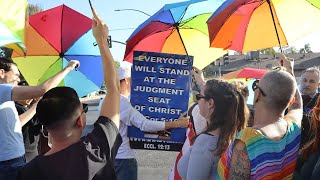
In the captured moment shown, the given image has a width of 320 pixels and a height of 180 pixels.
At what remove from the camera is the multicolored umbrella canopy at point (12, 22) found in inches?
92.7

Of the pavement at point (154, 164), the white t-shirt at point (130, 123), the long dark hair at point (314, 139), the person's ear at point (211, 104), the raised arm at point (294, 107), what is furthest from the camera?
the pavement at point (154, 164)

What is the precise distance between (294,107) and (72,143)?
1.71 meters

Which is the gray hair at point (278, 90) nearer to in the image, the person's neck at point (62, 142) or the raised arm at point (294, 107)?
the raised arm at point (294, 107)

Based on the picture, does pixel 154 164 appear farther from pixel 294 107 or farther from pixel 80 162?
pixel 80 162

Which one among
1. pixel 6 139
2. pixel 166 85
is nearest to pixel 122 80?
pixel 166 85

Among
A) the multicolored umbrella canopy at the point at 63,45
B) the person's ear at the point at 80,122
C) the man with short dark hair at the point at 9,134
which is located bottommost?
the man with short dark hair at the point at 9,134

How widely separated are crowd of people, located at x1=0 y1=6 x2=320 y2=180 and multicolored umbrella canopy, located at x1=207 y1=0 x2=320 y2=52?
3.24ft

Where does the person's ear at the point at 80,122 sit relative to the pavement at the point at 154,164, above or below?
above

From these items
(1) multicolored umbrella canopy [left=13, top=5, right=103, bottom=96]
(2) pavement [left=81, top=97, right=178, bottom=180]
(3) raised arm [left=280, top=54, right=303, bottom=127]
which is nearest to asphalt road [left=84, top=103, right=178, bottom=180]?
(2) pavement [left=81, top=97, right=178, bottom=180]

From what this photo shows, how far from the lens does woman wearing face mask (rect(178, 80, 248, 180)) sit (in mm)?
2430

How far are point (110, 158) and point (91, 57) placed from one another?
7.98ft

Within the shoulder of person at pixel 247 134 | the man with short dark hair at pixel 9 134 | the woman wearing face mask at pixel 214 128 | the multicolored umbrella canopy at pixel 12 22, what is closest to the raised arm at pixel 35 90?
the multicolored umbrella canopy at pixel 12 22

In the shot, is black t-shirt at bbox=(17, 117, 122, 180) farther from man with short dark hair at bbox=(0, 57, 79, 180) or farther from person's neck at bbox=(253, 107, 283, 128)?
man with short dark hair at bbox=(0, 57, 79, 180)

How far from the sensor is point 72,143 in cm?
183
